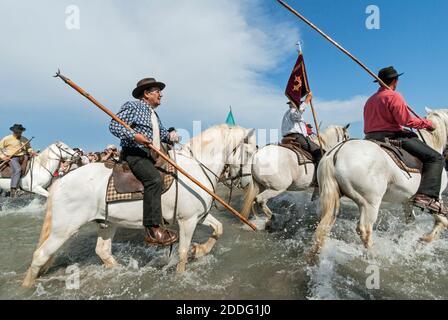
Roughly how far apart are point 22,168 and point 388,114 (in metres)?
12.3

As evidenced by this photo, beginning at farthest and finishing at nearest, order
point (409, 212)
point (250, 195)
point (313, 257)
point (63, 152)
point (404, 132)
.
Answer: point (63, 152) → point (250, 195) → point (409, 212) → point (404, 132) → point (313, 257)

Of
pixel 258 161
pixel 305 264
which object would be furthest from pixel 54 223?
pixel 258 161

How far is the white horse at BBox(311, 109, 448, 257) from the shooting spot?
446 centimetres

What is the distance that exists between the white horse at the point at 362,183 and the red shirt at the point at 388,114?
2.25 ft

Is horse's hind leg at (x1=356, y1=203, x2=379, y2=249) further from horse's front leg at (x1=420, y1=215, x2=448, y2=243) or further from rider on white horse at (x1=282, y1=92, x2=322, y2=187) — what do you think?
rider on white horse at (x1=282, y1=92, x2=322, y2=187)

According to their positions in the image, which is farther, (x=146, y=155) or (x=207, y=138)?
(x=207, y=138)

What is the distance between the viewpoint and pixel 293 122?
7621 mm

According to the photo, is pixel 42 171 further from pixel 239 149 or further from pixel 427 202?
pixel 427 202

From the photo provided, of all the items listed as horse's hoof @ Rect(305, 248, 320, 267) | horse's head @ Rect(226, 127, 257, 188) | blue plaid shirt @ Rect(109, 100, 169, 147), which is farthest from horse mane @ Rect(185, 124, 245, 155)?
horse's hoof @ Rect(305, 248, 320, 267)

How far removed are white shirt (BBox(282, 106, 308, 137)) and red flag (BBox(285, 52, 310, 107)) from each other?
216 mm

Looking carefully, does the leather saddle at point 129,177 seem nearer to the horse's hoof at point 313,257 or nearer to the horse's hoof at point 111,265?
the horse's hoof at point 111,265

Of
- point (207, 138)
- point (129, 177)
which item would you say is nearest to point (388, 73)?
point (207, 138)

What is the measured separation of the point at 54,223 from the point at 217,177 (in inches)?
97.4
